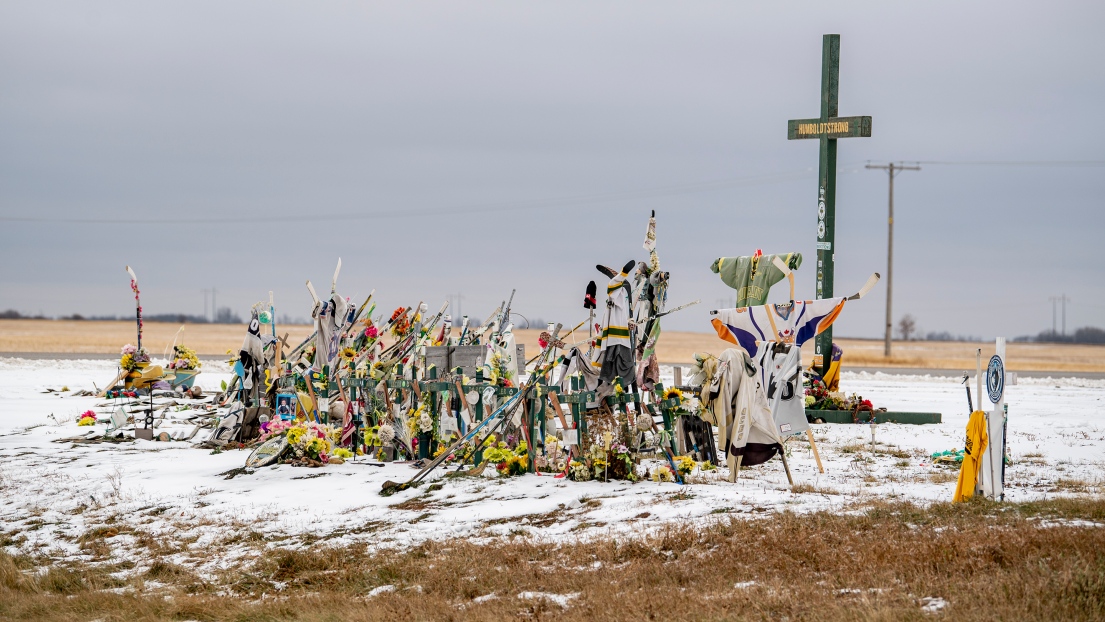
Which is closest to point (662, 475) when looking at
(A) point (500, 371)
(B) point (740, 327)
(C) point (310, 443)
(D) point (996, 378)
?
(B) point (740, 327)

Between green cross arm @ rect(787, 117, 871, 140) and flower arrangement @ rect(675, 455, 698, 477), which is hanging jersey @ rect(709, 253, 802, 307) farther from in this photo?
flower arrangement @ rect(675, 455, 698, 477)

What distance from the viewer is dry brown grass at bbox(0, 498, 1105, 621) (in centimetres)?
709

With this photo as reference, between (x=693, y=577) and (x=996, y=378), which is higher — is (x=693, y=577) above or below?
below

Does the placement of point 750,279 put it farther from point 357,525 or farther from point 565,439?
point 357,525

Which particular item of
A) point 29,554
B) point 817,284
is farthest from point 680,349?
point 29,554

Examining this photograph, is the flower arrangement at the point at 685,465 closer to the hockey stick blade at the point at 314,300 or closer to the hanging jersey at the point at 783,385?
the hanging jersey at the point at 783,385

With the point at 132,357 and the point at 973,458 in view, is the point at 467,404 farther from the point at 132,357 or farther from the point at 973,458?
the point at 132,357

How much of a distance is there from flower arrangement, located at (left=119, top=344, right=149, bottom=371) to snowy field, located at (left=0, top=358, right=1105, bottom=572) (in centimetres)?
524

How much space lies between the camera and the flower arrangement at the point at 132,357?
23.2 m

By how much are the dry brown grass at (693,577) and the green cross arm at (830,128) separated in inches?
460

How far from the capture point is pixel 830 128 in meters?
20.5

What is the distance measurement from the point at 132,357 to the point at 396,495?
13739 mm

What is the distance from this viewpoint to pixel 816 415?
63.1 ft

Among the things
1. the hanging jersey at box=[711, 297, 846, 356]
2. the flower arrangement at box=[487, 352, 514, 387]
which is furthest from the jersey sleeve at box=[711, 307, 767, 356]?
the flower arrangement at box=[487, 352, 514, 387]
